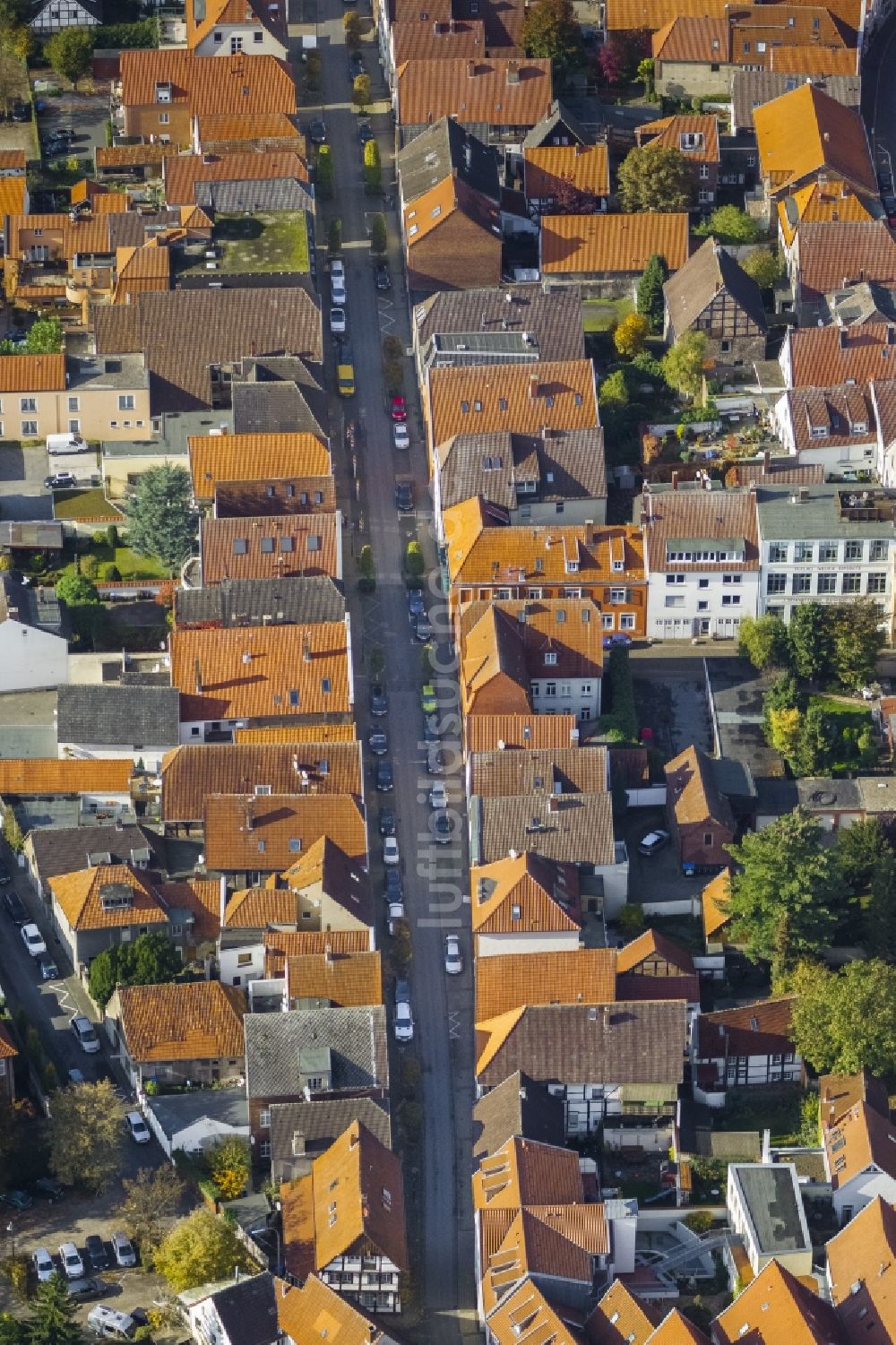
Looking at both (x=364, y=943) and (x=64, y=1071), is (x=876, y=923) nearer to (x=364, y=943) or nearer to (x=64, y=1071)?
(x=364, y=943)

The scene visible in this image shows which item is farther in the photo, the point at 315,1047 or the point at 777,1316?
the point at 315,1047

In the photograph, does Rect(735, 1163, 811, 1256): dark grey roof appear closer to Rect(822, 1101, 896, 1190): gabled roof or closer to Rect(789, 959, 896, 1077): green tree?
Rect(822, 1101, 896, 1190): gabled roof

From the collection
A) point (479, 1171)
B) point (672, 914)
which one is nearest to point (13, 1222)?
point (479, 1171)

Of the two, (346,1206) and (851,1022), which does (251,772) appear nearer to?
(346,1206)

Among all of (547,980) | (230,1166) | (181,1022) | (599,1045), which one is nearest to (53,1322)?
(230,1166)

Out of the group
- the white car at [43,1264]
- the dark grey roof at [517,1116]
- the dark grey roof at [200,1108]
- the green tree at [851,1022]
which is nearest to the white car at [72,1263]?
the white car at [43,1264]
